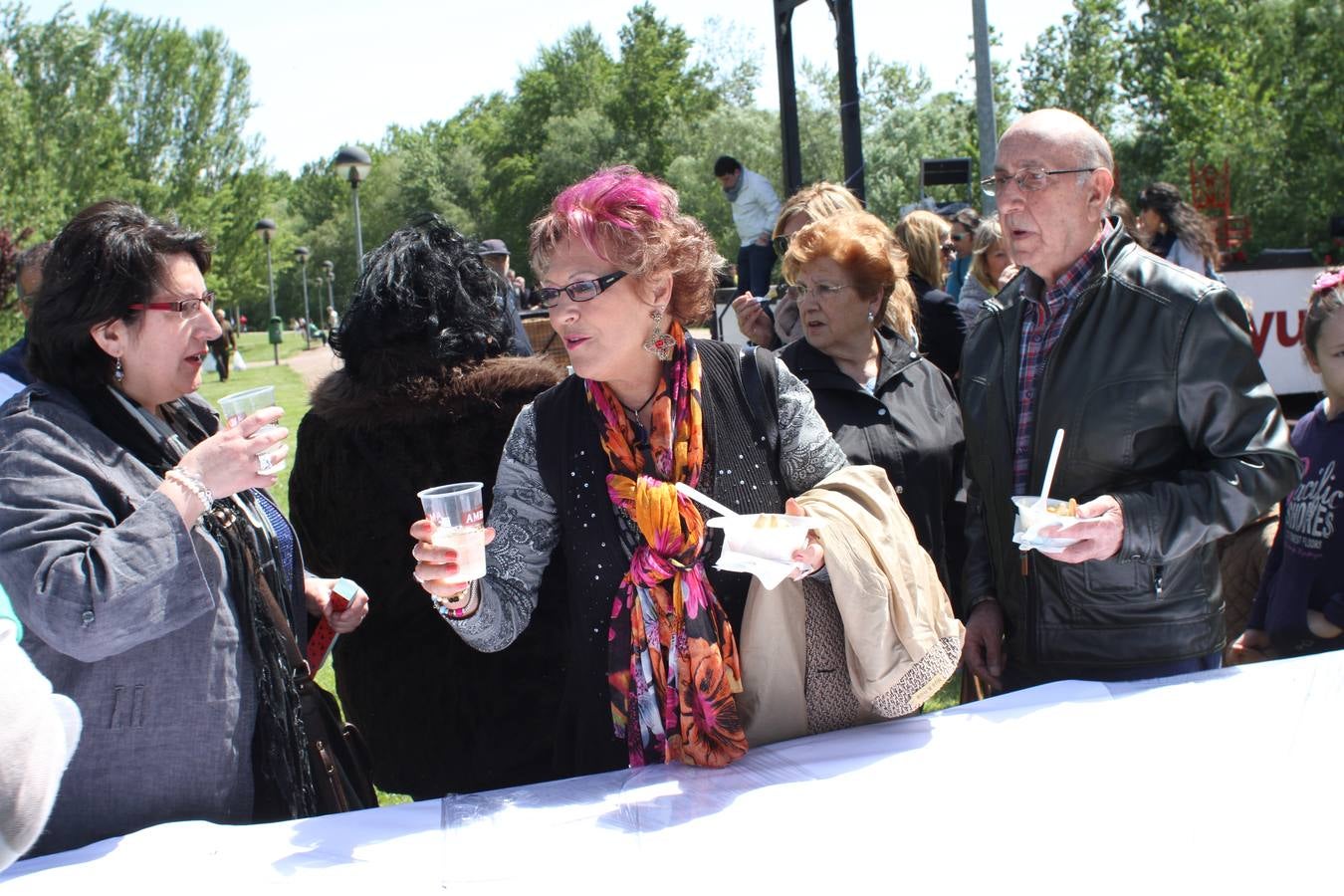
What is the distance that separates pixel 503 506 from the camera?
7.18 feet

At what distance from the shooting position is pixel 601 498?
2.10 m

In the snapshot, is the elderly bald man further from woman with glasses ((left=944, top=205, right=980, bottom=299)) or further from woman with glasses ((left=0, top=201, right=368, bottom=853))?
woman with glasses ((left=944, top=205, right=980, bottom=299))

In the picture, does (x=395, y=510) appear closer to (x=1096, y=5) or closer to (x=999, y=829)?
(x=999, y=829)

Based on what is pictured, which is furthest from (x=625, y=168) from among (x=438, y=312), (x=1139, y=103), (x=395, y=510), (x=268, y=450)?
(x=1139, y=103)

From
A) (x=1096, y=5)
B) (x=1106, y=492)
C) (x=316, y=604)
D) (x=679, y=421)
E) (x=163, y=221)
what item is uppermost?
(x=1096, y=5)

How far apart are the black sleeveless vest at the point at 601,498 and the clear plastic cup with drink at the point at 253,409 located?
0.53m

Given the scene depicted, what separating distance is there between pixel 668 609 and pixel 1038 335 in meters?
1.11

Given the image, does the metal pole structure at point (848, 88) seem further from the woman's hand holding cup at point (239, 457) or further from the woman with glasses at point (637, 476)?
the woman's hand holding cup at point (239, 457)

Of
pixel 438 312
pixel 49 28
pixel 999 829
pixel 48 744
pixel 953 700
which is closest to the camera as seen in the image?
pixel 48 744

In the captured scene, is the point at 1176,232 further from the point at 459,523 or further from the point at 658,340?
the point at 459,523

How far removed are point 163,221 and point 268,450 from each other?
644 millimetres

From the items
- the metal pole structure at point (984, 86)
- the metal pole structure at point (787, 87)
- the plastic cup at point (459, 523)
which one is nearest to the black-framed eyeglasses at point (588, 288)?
the plastic cup at point (459, 523)

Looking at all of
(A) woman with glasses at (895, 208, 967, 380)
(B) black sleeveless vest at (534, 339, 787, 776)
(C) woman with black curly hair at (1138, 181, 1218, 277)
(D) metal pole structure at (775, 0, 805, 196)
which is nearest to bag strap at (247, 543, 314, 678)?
(B) black sleeveless vest at (534, 339, 787, 776)

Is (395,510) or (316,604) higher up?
(395,510)
